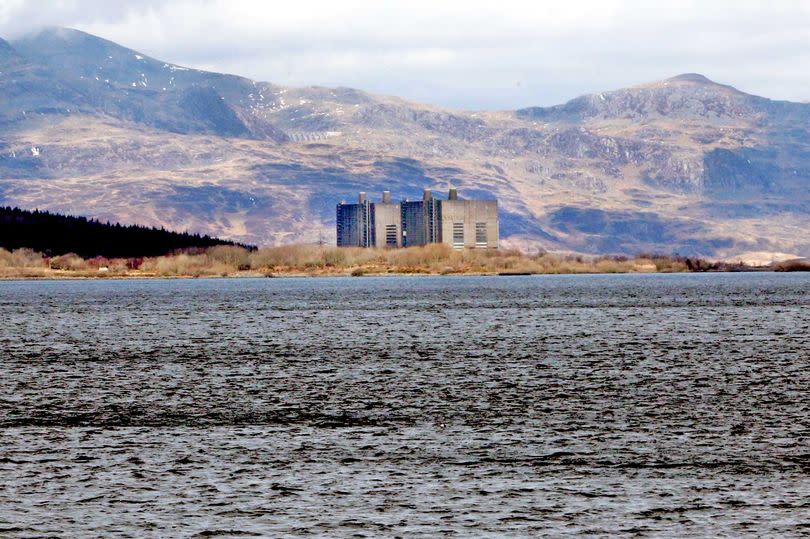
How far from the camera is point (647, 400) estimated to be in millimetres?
64812

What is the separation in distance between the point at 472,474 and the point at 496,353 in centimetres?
5855

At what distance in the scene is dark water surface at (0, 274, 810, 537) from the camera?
36219 mm

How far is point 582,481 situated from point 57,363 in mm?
60773

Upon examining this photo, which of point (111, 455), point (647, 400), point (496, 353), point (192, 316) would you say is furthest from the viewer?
point (192, 316)

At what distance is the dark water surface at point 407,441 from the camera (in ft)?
119

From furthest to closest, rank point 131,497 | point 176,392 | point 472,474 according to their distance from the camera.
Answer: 1. point 176,392
2. point 472,474
3. point 131,497

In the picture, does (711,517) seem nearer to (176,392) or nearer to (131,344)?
(176,392)

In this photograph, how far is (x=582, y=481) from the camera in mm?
41188

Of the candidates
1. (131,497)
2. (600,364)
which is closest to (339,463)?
(131,497)

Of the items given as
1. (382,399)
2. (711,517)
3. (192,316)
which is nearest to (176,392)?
(382,399)

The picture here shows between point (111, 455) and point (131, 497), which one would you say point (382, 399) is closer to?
point (111, 455)

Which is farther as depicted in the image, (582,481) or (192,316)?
(192,316)

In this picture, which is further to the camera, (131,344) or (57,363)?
(131,344)

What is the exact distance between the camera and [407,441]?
166ft
